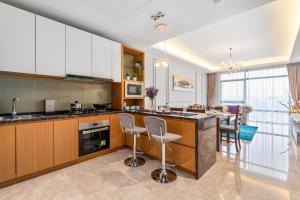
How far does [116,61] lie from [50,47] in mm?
1323

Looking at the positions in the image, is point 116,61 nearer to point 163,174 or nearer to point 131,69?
point 131,69

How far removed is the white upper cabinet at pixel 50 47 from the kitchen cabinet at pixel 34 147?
2.89 ft

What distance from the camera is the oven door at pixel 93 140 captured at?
2.70m

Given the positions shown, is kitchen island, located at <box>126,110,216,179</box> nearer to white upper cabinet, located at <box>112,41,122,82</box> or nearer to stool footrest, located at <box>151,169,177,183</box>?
stool footrest, located at <box>151,169,177,183</box>

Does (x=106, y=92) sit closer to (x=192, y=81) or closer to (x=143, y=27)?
(x=143, y=27)

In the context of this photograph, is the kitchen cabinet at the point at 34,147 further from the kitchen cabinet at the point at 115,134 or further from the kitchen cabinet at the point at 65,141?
the kitchen cabinet at the point at 115,134

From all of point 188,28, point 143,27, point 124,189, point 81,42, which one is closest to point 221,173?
point 124,189

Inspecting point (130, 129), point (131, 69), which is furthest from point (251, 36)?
point (130, 129)

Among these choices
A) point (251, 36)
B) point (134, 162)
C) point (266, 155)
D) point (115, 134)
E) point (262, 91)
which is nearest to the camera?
point (134, 162)

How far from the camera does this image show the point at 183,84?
21.1ft

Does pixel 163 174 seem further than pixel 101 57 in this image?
No

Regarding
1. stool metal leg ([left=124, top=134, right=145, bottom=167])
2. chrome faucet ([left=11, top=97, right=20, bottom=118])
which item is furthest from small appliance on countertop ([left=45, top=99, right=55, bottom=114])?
stool metal leg ([left=124, top=134, right=145, bottom=167])

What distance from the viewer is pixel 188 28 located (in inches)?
115

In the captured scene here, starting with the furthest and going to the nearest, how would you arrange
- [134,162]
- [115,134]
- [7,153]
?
[115,134] < [134,162] < [7,153]
